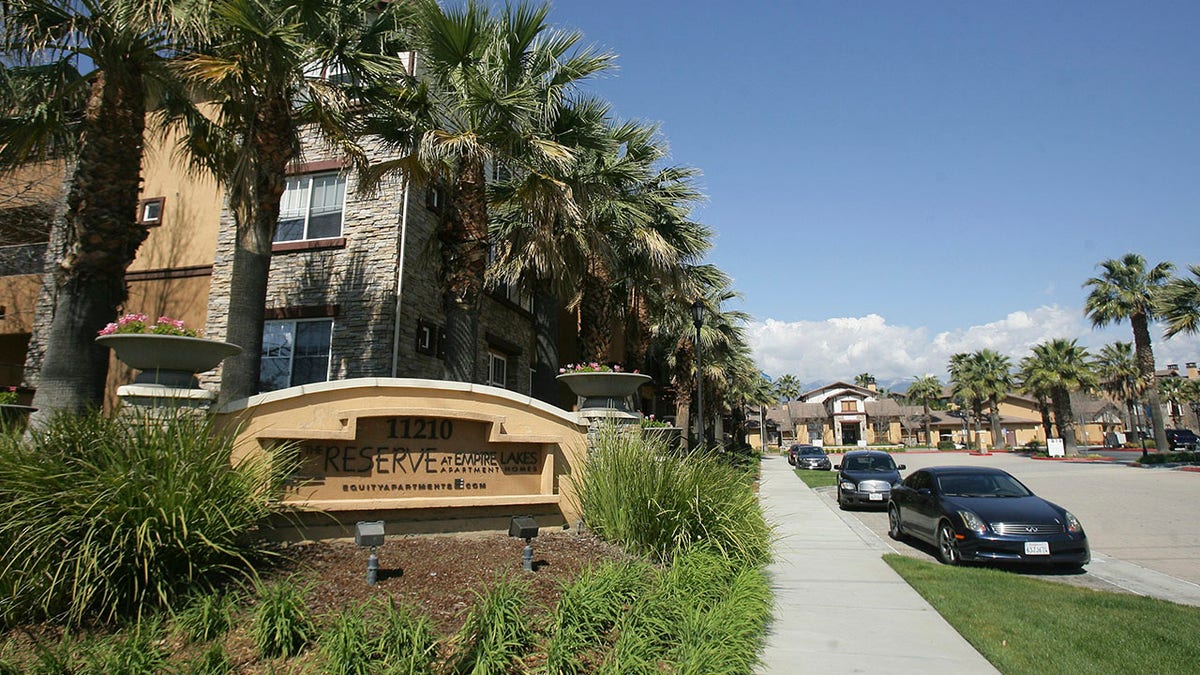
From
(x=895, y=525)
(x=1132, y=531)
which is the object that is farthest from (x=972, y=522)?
(x=1132, y=531)

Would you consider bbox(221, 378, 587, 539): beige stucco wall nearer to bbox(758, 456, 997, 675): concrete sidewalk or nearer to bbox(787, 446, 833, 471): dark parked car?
bbox(758, 456, 997, 675): concrete sidewalk

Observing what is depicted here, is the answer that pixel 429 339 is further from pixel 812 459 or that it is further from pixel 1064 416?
pixel 1064 416

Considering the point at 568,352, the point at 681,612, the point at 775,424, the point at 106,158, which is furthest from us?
the point at 775,424

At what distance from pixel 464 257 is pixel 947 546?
889 cm

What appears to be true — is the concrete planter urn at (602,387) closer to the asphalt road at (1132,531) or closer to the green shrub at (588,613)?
the green shrub at (588,613)

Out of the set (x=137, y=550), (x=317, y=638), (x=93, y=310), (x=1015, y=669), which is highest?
(x=93, y=310)

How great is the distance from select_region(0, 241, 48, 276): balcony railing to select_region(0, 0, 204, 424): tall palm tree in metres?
9.33

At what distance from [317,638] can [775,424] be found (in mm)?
101651

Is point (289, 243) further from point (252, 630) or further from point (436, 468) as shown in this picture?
point (252, 630)

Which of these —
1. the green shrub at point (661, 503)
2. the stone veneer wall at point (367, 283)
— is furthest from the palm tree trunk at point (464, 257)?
the green shrub at point (661, 503)

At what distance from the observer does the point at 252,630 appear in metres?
4.44

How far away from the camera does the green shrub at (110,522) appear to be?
4.50 m

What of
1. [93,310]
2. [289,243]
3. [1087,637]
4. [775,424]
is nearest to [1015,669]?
[1087,637]

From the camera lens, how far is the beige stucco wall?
6621mm
